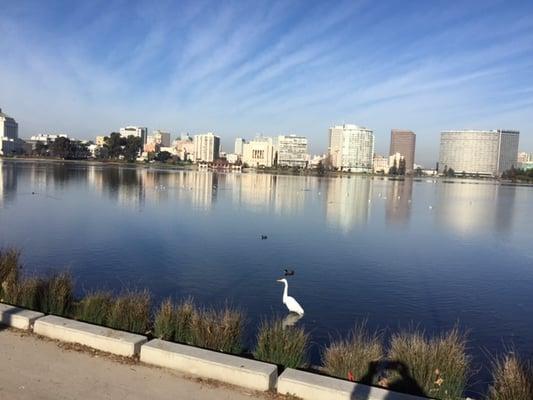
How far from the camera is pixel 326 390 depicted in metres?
5.47

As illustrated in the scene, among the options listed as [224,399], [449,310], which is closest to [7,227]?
[449,310]

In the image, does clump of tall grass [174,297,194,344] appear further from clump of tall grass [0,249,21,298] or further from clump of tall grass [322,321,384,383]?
clump of tall grass [0,249,21,298]

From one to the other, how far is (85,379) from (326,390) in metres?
2.83

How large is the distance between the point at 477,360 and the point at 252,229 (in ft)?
60.3

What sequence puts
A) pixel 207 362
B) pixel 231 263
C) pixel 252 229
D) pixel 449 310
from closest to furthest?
pixel 207 362, pixel 449 310, pixel 231 263, pixel 252 229

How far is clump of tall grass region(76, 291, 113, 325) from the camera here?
862cm

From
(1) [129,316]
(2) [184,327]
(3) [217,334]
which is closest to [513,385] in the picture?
(3) [217,334]

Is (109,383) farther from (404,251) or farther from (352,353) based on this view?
(404,251)

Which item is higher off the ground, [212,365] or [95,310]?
[212,365]

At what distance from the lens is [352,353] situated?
710cm

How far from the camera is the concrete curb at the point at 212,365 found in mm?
5750

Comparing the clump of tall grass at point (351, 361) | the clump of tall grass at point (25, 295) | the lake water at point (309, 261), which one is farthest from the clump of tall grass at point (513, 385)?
the clump of tall grass at point (25, 295)

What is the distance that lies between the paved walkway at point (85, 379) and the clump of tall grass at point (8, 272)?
10.1ft

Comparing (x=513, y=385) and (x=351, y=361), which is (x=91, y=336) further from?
(x=513, y=385)
